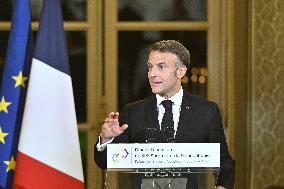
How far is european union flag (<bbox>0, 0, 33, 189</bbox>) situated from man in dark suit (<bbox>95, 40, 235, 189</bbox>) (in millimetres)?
1014

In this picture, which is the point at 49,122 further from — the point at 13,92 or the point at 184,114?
the point at 184,114

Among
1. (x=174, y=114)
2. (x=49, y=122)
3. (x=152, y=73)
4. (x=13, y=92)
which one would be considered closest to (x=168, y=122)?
(x=174, y=114)

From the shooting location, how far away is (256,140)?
12.0ft

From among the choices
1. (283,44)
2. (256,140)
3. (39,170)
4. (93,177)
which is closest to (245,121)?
(256,140)

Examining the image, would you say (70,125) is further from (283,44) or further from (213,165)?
(283,44)

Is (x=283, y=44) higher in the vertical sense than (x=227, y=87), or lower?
higher

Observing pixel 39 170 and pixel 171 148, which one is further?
pixel 39 170

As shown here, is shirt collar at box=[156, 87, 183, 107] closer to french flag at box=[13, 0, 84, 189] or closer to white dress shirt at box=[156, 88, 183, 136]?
white dress shirt at box=[156, 88, 183, 136]

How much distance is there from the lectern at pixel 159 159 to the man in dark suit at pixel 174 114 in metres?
0.14

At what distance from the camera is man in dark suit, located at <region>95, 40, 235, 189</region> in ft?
7.35

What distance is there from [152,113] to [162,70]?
0.19 metres

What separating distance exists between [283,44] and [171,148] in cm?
190

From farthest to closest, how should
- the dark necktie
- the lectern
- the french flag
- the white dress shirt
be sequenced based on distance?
the french flag, the white dress shirt, the dark necktie, the lectern

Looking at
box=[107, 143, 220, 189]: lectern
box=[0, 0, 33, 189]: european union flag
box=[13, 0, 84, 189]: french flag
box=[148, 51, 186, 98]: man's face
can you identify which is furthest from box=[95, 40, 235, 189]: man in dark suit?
box=[0, 0, 33, 189]: european union flag
